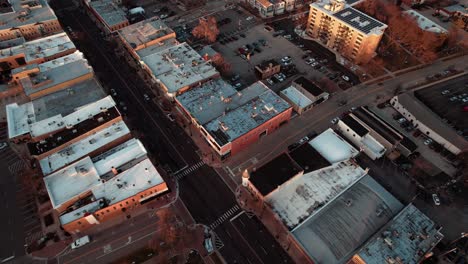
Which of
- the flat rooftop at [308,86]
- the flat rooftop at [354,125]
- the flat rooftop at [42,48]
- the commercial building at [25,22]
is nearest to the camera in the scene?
the flat rooftop at [354,125]

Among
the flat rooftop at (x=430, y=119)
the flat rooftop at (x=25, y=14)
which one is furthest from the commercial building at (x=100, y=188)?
the flat rooftop at (x=430, y=119)

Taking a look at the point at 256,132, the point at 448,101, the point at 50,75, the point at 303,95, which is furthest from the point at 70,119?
the point at 448,101

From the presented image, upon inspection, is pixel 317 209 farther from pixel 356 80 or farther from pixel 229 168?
pixel 356 80

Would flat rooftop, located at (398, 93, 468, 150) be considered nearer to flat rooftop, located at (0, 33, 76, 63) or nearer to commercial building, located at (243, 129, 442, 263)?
commercial building, located at (243, 129, 442, 263)

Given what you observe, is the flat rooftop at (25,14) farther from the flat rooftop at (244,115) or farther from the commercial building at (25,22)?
the flat rooftop at (244,115)

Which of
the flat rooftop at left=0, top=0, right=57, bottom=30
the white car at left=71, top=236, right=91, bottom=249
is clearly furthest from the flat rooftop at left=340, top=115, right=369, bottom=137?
the flat rooftop at left=0, top=0, right=57, bottom=30

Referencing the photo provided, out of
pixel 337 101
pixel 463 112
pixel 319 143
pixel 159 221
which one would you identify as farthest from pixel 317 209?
pixel 463 112
